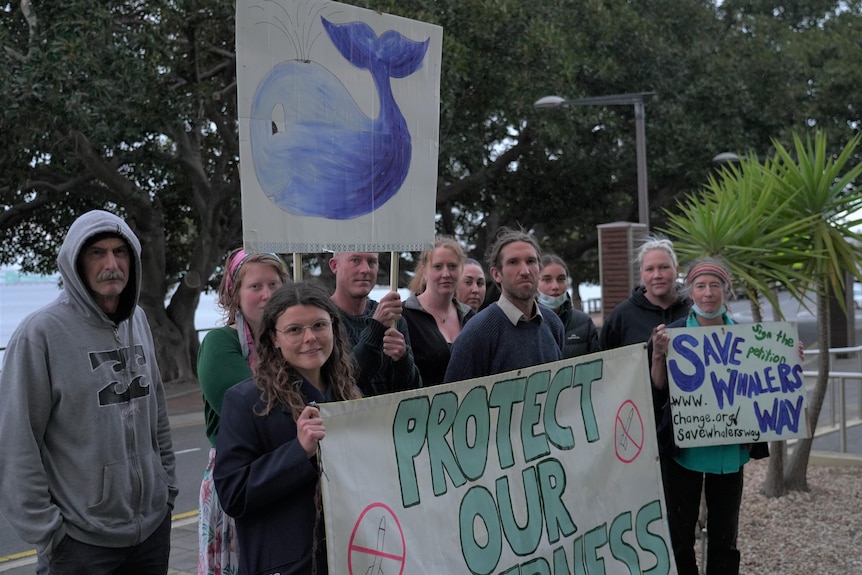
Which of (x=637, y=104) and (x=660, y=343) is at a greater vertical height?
(x=637, y=104)

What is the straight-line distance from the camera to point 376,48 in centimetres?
371

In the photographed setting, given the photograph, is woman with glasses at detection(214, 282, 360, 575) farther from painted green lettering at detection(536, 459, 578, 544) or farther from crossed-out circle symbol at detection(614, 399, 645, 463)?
crossed-out circle symbol at detection(614, 399, 645, 463)

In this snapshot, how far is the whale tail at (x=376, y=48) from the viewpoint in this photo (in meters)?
3.56

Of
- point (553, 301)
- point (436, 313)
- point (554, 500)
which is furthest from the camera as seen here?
point (553, 301)

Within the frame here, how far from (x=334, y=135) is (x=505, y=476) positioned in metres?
1.46

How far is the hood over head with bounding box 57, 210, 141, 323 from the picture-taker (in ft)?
9.71

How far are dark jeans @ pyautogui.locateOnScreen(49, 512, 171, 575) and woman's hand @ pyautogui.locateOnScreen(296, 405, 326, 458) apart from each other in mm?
816

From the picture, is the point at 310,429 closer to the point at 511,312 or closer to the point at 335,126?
the point at 335,126

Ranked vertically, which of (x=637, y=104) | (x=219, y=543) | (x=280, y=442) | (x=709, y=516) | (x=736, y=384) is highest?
(x=637, y=104)

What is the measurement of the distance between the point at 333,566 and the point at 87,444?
2.97ft

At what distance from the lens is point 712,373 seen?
454 centimetres

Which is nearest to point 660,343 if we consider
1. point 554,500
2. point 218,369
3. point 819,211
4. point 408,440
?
point 554,500

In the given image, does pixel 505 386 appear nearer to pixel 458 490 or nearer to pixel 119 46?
pixel 458 490

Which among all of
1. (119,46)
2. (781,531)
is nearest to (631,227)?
(119,46)
